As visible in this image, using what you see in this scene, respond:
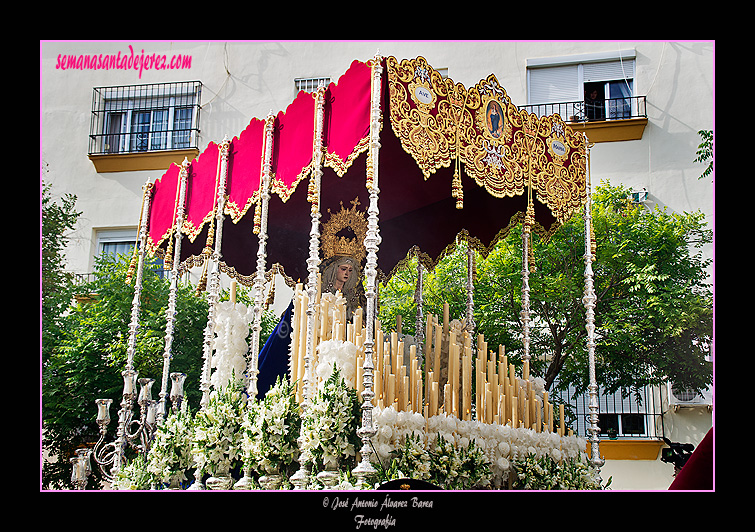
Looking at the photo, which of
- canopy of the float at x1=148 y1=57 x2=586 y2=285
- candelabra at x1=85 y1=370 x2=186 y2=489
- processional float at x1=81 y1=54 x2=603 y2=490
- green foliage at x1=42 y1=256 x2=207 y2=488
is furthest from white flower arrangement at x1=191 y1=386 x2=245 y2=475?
green foliage at x1=42 y1=256 x2=207 y2=488

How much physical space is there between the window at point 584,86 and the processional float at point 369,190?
7.64 m

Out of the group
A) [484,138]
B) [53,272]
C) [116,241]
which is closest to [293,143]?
[484,138]

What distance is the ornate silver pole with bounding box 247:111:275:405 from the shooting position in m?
7.74

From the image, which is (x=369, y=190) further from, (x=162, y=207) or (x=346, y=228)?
(x=162, y=207)

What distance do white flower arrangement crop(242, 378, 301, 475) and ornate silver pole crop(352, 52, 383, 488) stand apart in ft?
2.51

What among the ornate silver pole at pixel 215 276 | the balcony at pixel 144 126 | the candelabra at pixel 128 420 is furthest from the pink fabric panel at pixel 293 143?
the balcony at pixel 144 126

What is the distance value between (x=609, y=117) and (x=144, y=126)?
37.4 feet

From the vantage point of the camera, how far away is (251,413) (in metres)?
7.02

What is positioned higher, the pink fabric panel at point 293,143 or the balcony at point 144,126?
the balcony at point 144,126

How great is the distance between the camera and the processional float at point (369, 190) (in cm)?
745

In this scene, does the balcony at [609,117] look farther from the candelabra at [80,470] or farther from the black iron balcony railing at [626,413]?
the candelabra at [80,470]
